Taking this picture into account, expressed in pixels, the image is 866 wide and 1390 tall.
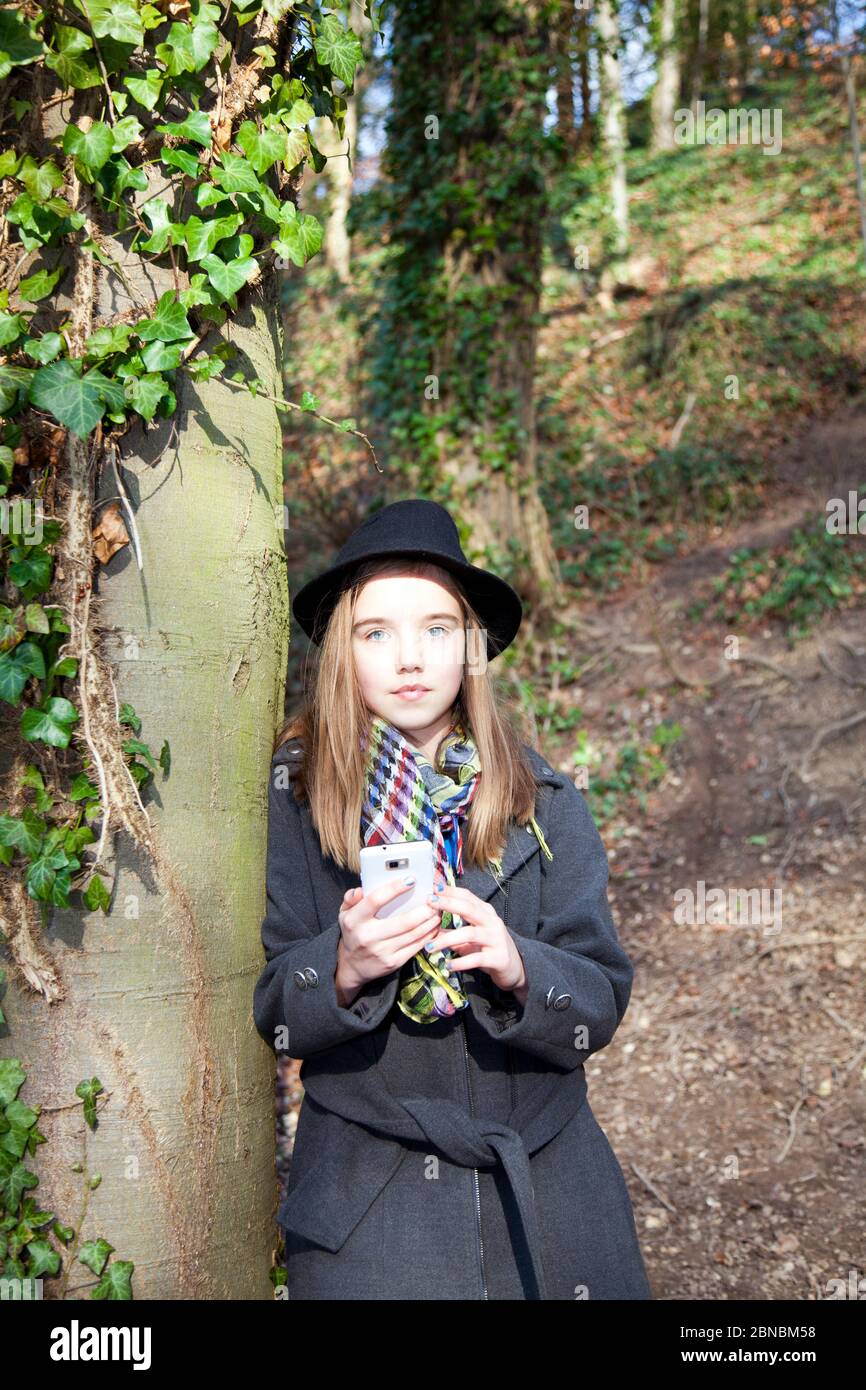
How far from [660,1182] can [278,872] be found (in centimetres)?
247

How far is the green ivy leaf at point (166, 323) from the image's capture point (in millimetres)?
1756

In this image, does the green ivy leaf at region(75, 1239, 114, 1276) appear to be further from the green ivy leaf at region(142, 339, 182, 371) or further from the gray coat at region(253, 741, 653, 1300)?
the green ivy leaf at region(142, 339, 182, 371)

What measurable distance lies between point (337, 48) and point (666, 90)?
2146 centimetres

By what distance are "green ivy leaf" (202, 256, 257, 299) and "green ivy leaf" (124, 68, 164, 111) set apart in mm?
253

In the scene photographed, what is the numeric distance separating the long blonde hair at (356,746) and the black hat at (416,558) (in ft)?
0.15

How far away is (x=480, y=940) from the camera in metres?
1.80

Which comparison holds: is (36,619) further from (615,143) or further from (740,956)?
(615,143)

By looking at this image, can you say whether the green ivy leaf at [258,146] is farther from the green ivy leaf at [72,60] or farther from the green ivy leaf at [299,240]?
the green ivy leaf at [72,60]

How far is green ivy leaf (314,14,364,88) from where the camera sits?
191 centimetres

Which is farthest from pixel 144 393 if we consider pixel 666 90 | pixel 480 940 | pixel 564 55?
pixel 666 90

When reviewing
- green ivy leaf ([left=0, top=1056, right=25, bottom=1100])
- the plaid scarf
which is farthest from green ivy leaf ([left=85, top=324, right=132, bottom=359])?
green ivy leaf ([left=0, top=1056, right=25, bottom=1100])

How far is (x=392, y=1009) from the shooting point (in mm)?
2012
